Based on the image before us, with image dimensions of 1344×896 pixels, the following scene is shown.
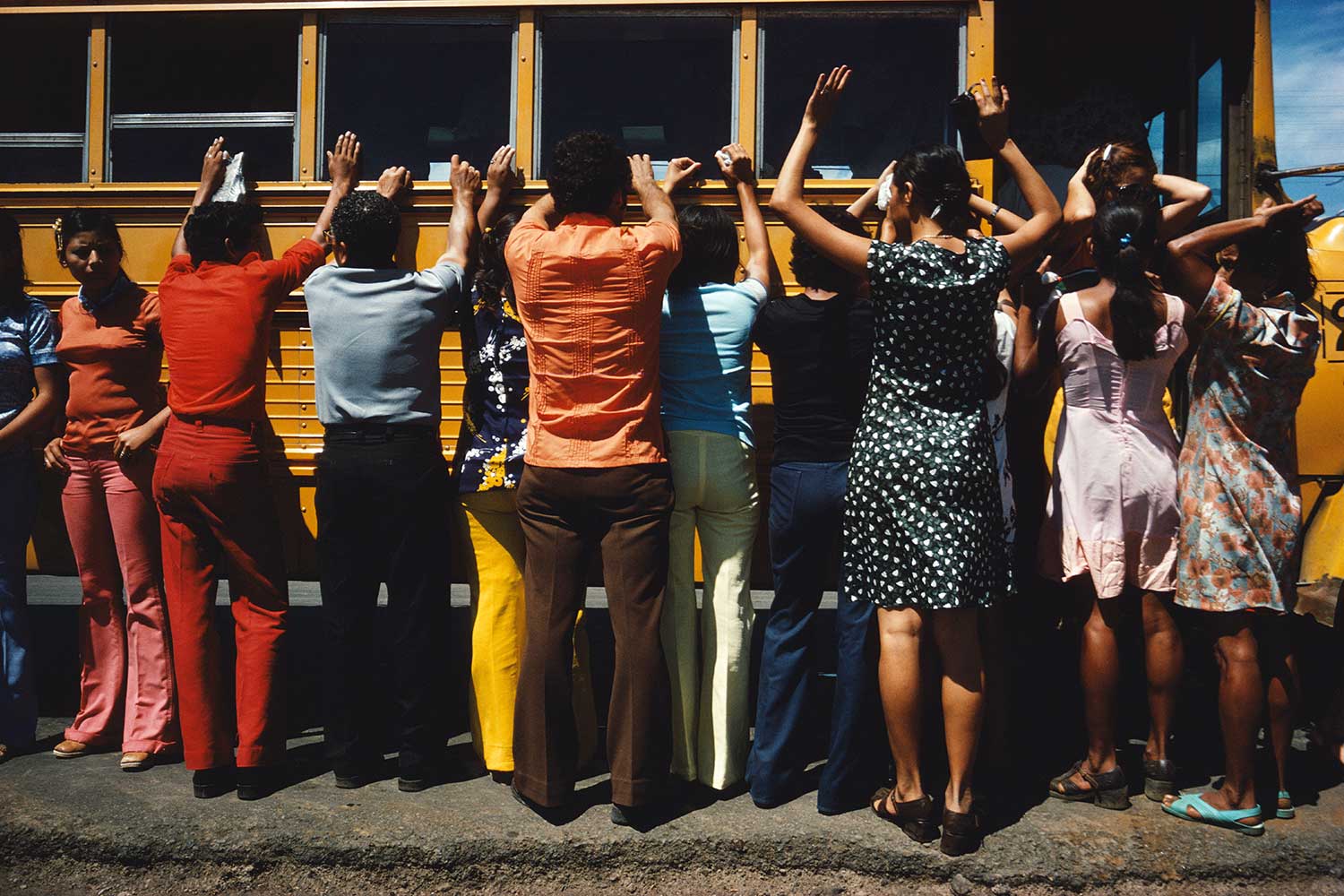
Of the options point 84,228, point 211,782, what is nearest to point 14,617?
point 211,782

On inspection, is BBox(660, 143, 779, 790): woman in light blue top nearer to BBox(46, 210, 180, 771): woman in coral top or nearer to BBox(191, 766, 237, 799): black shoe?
BBox(191, 766, 237, 799): black shoe

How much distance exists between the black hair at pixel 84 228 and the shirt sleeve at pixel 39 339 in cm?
25

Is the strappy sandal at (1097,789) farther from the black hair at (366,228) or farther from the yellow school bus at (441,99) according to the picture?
the black hair at (366,228)

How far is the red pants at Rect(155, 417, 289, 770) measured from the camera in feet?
10.7

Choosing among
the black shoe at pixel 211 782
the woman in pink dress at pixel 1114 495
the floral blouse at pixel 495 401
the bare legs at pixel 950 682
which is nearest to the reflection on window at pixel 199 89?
the floral blouse at pixel 495 401

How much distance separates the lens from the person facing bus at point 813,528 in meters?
3.13

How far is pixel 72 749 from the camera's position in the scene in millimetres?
3648

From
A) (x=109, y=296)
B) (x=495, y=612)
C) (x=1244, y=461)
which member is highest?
(x=109, y=296)

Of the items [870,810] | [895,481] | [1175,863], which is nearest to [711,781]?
[870,810]

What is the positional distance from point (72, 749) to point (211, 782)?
765 millimetres

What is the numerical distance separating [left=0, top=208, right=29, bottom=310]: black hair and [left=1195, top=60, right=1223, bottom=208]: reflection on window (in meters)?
4.70

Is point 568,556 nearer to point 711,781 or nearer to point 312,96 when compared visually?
point 711,781

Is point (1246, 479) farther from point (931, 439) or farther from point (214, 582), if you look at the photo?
point (214, 582)

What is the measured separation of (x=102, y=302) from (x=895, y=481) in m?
2.94
